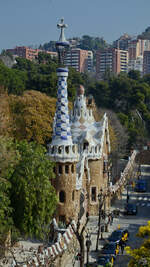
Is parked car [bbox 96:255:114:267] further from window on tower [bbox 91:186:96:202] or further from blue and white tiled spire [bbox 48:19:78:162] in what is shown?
window on tower [bbox 91:186:96:202]

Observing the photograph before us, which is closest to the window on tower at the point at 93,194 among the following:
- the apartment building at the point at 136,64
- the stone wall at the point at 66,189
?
the stone wall at the point at 66,189

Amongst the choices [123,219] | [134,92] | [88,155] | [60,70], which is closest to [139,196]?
[123,219]

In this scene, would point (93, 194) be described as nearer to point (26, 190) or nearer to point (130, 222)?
point (130, 222)

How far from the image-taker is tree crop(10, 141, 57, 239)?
23641 millimetres

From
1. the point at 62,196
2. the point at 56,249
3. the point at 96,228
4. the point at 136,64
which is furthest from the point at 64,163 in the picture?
the point at 136,64

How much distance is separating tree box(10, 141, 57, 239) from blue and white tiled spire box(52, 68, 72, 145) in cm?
219

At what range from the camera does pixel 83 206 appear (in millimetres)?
29766

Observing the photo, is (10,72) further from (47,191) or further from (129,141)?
(47,191)

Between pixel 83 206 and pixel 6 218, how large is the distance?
26.6 ft

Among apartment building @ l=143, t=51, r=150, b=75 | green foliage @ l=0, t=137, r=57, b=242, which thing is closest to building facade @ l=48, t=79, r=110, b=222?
green foliage @ l=0, t=137, r=57, b=242

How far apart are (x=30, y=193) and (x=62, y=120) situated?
502 cm

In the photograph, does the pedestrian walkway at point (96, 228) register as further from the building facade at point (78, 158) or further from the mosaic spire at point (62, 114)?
the mosaic spire at point (62, 114)

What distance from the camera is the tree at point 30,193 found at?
2364cm

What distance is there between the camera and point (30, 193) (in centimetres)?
2375
